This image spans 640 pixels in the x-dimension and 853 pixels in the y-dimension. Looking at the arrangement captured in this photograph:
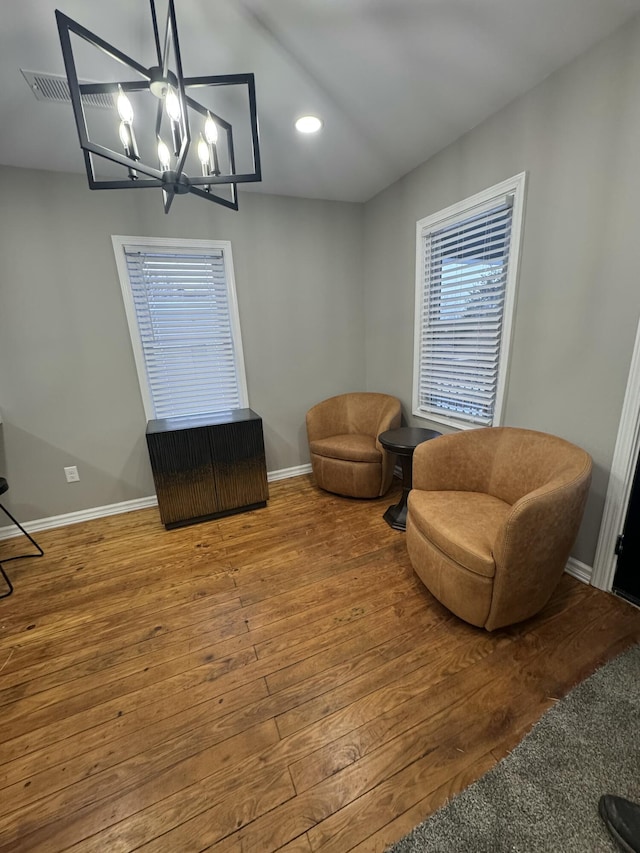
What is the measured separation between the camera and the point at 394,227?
2967mm

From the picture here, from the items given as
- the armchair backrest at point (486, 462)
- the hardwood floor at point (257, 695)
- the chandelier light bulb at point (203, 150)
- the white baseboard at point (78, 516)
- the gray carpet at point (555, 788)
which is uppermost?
the chandelier light bulb at point (203, 150)

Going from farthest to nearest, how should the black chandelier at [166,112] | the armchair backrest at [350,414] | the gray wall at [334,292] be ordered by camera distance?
the armchair backrest at [350,414] < the gray wall at [334,292] < the black chandelier at [166,112]

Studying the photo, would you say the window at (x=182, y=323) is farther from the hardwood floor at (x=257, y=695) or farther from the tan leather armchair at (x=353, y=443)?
the hardwood floor at (x=257, y=695)

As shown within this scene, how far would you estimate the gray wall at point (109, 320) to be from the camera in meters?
2.44

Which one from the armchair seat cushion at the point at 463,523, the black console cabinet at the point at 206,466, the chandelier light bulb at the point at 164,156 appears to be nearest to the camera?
the chandelier light bulb at the point at 164,156

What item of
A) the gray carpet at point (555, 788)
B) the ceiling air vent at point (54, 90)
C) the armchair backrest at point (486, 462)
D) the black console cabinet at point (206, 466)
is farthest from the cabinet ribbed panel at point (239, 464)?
the gray carpet at point (555, 788)

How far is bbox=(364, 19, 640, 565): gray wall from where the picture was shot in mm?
1547

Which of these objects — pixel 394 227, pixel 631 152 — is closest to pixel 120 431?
pixel 394 227

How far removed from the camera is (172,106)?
3.82ft

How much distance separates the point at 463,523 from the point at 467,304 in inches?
61.8

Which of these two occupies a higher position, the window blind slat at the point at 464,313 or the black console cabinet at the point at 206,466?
the window blind slat at the point at 464,313

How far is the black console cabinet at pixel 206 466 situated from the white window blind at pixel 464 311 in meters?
1.54

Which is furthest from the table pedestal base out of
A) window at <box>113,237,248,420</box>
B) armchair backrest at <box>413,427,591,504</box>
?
window at <box>113,237,248,420</box>

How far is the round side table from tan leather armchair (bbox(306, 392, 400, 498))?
0.76 feet
